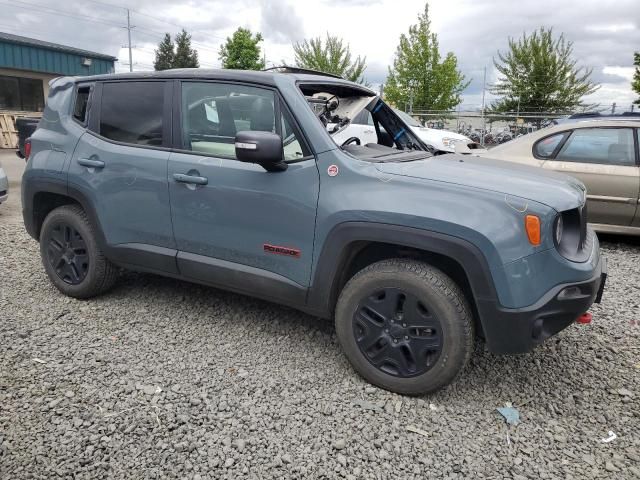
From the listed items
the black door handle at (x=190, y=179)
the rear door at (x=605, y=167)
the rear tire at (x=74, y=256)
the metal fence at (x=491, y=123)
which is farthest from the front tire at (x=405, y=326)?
the metal fence at (x=491, y=123)

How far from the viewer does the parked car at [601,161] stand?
558 centimetres

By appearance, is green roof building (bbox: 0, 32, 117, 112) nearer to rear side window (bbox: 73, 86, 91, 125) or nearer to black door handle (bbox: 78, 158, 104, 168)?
rear side window (bbox: 73, 86, 91, 125)

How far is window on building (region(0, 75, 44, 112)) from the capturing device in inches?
736

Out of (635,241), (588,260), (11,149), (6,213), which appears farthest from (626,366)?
(11,149)

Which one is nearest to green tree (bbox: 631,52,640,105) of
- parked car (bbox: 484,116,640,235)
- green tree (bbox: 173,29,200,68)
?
parked car (bbox: 484,116,640,235)

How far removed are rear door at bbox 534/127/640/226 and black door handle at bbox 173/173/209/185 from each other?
171 inches

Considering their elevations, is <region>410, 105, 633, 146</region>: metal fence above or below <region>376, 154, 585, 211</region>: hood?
above

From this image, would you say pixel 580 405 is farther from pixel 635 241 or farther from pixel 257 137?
pixel 635 241

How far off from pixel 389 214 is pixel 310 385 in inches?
43.9

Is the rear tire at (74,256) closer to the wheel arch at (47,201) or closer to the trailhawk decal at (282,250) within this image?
the wheel arch at (47,201)

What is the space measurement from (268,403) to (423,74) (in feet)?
91.7

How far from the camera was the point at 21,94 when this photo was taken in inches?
A: 755

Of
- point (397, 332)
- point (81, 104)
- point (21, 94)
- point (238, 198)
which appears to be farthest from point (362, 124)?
point (21, 94)

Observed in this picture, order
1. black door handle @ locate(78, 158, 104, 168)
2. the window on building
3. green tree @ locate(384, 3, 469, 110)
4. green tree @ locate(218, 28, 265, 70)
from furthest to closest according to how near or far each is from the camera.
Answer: green tree @ locate(218, 28, 265, 70), green tree @ locate(384, 3, 469, 110), the window on building, black door handle @ locate(78, 158, 104, 168)
